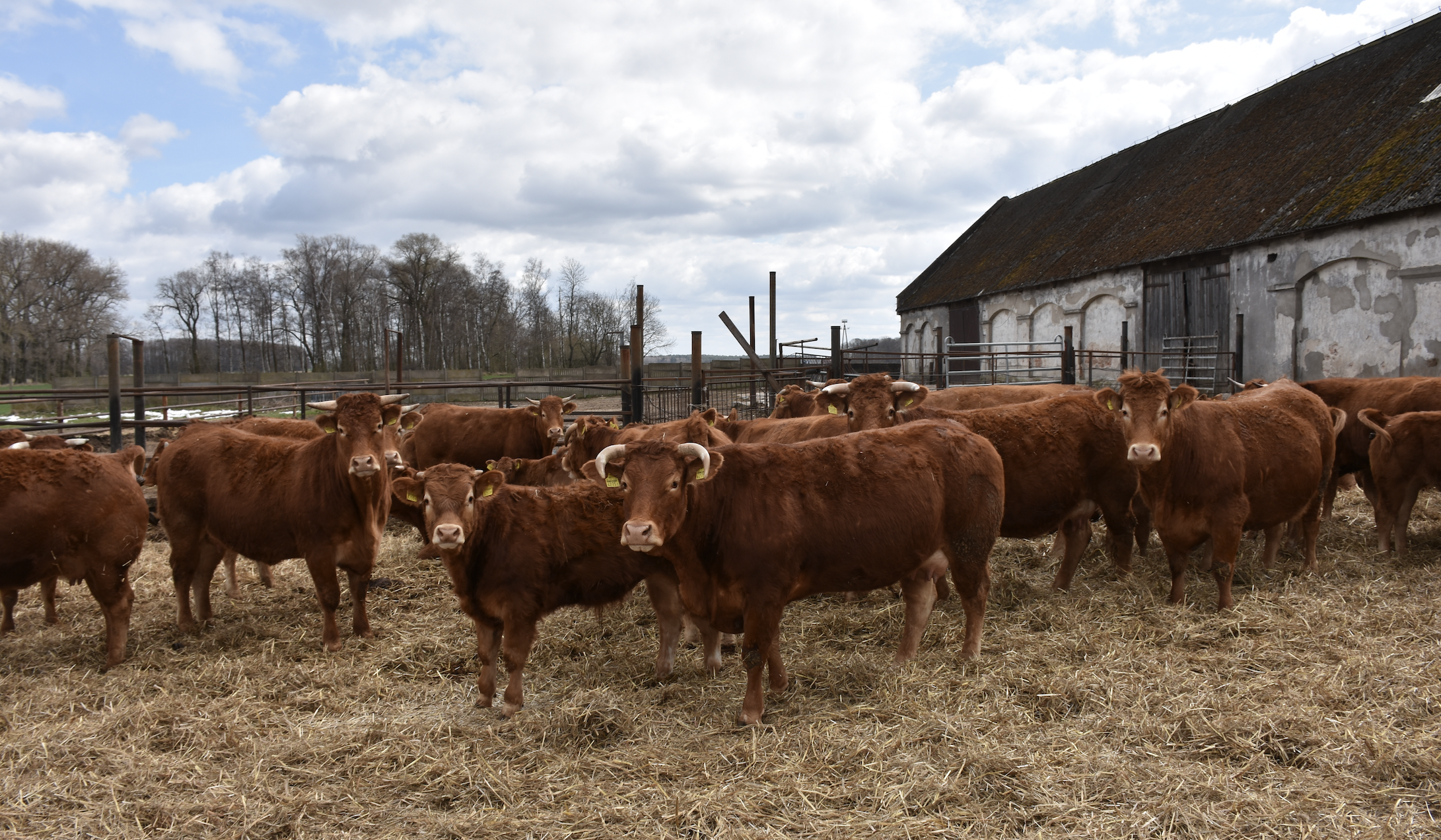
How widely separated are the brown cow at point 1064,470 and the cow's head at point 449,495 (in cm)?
322

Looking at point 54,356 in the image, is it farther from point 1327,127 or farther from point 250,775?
point 1327,127

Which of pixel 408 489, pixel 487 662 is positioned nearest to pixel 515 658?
pixel 487 662

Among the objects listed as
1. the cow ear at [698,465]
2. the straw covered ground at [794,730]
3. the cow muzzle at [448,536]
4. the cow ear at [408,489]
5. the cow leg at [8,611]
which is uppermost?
the cow ear at [698,465]

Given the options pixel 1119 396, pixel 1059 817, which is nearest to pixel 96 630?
pixel 1059 817

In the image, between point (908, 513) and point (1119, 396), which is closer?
point (908, 513)

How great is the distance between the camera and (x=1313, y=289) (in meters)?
16.5

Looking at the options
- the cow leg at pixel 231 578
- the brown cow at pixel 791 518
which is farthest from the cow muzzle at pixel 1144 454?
the cow leg at pixel 231 578

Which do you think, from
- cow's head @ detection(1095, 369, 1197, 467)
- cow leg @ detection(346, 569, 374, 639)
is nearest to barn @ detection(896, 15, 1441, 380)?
cow's head @ detection(1095, 369, 1197, 467)

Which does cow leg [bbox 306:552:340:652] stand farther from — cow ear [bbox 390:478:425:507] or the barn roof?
the barn roof

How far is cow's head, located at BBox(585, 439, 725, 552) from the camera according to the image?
12.9ft

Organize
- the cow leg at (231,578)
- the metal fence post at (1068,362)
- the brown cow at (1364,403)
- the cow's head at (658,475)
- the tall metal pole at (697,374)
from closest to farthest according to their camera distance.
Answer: the cow's head at (658,475) → the cow leg at (231,578) → the brown cow at (1364,403) → the tall metal pole at (697,374) → the metal fence post at (1068,362)

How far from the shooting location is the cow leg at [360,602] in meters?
5.62

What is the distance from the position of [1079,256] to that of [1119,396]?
66.1 feet

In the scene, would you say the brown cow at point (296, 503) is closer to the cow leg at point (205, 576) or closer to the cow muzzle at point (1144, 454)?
the cow leg at point (205, 576)
